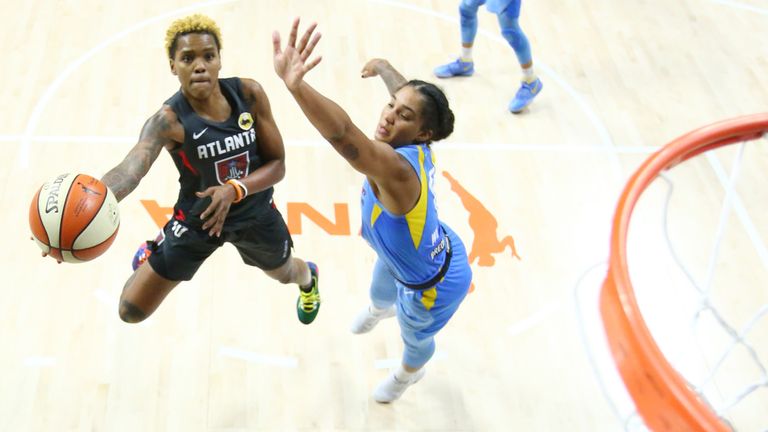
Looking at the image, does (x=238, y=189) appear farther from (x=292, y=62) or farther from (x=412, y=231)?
(x=292, y=62)

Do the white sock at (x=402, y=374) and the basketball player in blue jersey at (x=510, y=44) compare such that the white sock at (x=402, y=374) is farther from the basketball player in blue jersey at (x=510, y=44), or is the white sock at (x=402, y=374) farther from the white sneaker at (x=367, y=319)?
the basketball player in blue jersey at (x=510, y=44)

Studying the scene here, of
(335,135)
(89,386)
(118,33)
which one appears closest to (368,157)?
(335,135)

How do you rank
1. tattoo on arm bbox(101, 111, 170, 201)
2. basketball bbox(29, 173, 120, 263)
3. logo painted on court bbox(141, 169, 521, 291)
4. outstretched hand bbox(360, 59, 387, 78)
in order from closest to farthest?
basketball bbox(29, 173, 120, 263)
tattoo on arm bbox(101, 111, 170, 201)
outstretched hand bbox(360, 59, 387, 78)
logo painted on court bbox(141, 169, 521, 291)

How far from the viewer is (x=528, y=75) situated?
236 inches

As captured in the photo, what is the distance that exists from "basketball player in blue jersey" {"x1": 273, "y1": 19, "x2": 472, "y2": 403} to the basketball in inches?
37.6

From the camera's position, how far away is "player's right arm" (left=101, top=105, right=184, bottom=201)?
323 cm

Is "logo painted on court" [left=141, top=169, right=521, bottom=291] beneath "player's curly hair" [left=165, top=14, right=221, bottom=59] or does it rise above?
beneath

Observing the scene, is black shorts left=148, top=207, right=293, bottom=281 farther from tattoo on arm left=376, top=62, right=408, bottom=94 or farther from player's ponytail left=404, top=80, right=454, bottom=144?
player's ponytail left=404, top=80, right=454, bottom=144

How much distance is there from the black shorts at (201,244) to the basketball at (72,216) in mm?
535

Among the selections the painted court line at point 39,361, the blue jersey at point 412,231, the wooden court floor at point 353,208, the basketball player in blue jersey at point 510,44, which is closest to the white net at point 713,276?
the wooden court floor at point 353,208

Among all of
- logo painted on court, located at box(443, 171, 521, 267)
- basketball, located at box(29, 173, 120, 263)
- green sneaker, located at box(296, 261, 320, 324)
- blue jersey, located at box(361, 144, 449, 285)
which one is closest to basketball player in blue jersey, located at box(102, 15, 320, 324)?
basketball, located at box(29, 173, 120, 263)

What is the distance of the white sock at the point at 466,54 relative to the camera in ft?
20.3

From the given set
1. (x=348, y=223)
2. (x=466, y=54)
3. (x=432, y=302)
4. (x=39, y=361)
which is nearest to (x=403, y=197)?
(x=432, y=302)

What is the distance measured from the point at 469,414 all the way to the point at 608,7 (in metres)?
4.49
